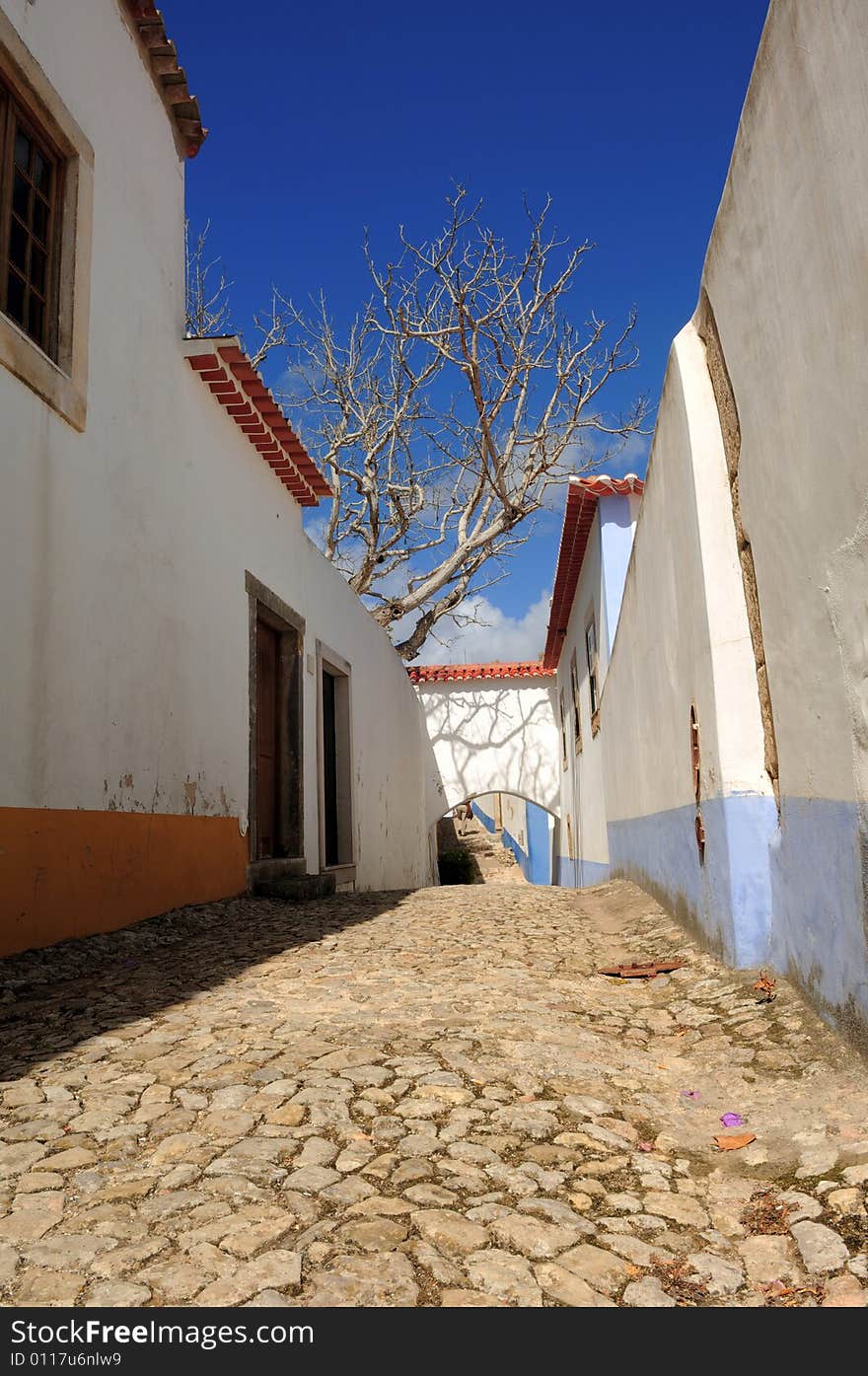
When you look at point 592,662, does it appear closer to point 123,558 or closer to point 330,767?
point 330,767

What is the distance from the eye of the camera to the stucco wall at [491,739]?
17.6m

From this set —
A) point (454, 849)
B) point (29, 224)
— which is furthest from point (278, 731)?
point (454, 849)

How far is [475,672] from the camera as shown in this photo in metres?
17.9

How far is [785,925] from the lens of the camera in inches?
124

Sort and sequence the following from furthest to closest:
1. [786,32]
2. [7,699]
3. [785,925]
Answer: [7,699] < [785,925] < [786,32]

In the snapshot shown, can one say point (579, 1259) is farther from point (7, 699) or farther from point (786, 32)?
point (7, 699)

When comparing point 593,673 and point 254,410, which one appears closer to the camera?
point 254,410

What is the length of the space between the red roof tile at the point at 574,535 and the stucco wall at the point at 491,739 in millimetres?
1580

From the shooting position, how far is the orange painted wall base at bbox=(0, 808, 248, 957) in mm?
4281

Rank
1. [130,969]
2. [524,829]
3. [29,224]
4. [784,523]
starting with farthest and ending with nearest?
[524,829] → [29,224] → [130,969] → [784,523]

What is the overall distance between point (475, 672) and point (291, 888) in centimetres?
1054

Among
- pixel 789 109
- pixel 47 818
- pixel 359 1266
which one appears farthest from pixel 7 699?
pixel 789 109

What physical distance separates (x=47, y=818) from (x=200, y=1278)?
318cm

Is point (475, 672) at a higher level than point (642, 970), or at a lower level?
higher
